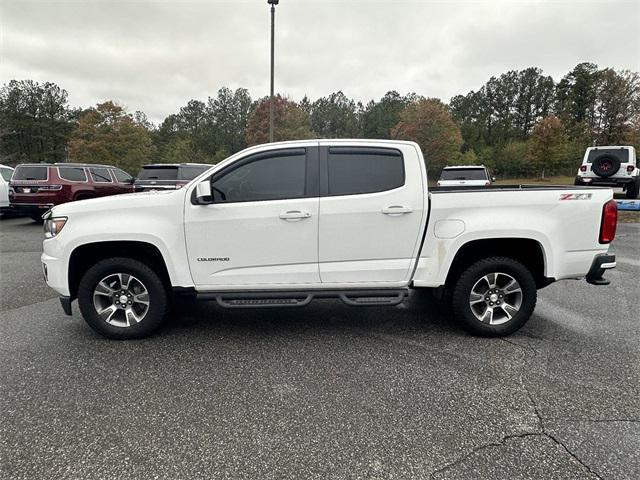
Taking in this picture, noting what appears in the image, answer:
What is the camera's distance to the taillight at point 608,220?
355 centimetres

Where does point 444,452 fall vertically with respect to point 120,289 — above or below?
below

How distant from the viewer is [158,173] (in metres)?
11.4

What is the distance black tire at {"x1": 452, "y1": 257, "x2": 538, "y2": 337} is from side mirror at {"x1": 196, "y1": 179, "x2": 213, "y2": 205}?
8.25 feet

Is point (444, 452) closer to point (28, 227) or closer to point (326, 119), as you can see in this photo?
point (28, 227)

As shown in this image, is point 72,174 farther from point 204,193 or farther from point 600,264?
point 600,264

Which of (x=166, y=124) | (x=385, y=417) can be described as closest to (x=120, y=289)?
(x=385, y=417)

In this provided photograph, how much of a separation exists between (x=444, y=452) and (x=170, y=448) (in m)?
1.61

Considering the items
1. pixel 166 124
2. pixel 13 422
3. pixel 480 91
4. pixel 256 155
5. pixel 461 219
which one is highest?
pixel 480 91

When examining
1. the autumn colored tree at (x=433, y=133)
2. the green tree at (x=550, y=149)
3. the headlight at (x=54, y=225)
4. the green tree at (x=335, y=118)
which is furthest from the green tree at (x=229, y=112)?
the headlight at (x=54, y=225)

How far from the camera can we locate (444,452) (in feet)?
7.23

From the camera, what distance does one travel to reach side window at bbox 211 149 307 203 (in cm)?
360

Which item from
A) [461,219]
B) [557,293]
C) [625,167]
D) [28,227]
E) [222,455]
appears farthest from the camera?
[625,167]

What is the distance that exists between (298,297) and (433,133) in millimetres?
35458

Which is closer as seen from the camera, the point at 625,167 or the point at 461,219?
the point at 461,219
